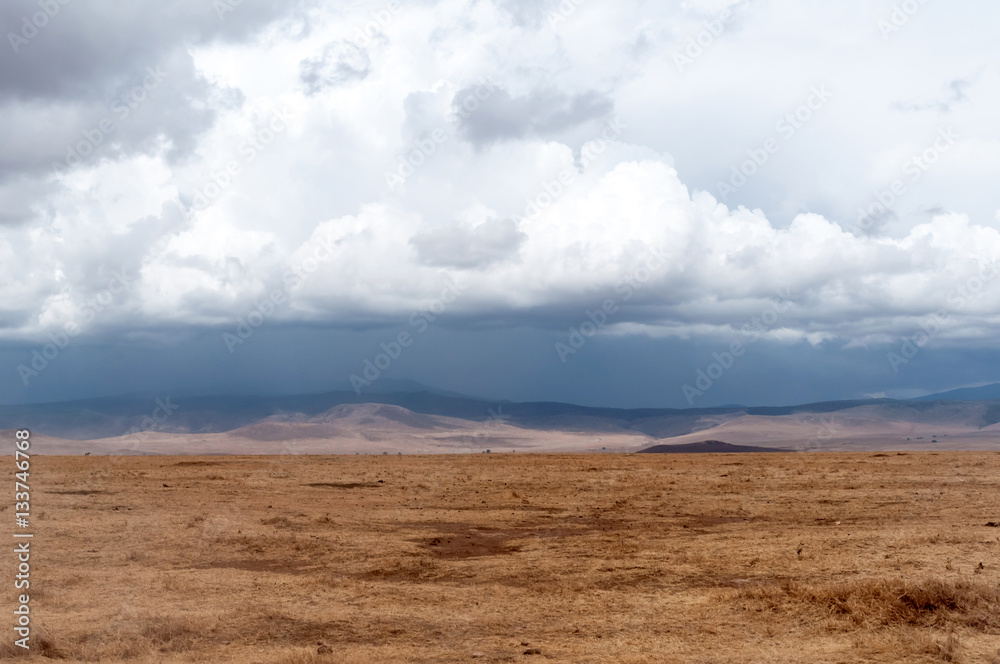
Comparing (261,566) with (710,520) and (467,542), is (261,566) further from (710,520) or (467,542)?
(710,520)

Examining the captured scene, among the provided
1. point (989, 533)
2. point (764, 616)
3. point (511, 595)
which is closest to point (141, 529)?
point (511, 595)

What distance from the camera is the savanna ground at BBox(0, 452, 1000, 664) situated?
43.5 ft

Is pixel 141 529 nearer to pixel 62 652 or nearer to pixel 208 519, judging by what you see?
pixel 208 519

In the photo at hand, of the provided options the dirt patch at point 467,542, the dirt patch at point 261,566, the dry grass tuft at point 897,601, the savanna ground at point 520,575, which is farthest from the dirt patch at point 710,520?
the dirt patch at point 261,566

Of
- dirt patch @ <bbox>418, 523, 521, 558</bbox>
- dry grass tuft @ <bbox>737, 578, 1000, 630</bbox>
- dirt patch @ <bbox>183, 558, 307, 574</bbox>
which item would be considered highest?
dry grass tuft @ <bbox>737, 578, 1000, 630</bbox>

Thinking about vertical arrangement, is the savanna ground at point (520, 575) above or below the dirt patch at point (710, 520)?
above

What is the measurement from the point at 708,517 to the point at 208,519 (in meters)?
16.4

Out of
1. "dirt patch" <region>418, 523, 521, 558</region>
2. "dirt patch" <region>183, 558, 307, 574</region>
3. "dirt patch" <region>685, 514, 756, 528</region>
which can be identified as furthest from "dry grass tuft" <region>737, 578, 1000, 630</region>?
"dirt patch" <region>685, 514, 756, 528</region>

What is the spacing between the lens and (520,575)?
18734mm

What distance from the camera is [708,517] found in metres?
28.8

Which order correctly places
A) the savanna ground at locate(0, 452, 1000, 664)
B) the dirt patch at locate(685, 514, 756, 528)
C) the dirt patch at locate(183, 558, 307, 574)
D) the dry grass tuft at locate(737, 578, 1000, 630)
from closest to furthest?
the savanna ground at locate(0, 452, 1000, 664)
the dry grass tuft at locate(737, 578, 1000, 630)
the dirt patch at locate(183, 558, 307, 574)
the dirt patch at locate(685, 514, 756, 528)

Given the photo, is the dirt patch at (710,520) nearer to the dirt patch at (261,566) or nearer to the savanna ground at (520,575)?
the savanna ground at (520,575)

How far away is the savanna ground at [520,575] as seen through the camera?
13.2 meters

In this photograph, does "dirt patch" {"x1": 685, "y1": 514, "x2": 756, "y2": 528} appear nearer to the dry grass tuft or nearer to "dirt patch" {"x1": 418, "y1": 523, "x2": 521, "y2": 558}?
"dirt patch" {"x1": 418, "y1": 523, "x2": 521, "y2": 558}
